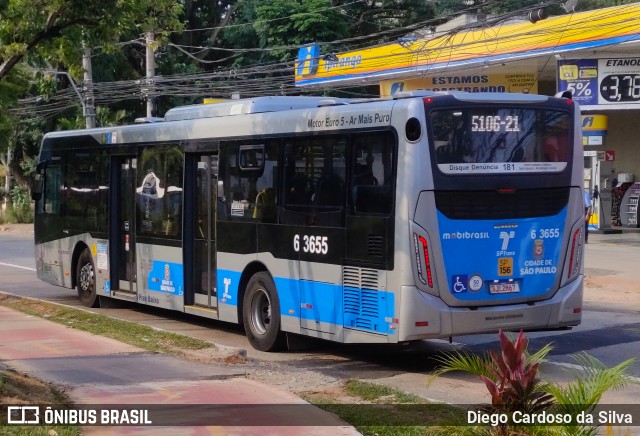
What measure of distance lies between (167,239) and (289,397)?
6.87 metres

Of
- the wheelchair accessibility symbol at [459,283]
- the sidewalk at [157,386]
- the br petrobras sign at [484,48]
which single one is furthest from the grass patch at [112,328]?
the br petrobras sign at [484,48]

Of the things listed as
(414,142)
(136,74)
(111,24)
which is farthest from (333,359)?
(136,74)

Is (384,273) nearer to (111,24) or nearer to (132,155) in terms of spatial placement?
(111,24)

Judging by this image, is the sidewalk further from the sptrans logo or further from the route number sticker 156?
the route number sticker 156

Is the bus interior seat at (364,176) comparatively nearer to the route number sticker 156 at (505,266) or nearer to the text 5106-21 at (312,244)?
the text 5106-21 at (312,244)

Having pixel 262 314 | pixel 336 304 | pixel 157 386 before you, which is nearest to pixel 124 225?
pixel 262 314

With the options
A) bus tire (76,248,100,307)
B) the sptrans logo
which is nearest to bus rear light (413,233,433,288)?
the sptrans logo

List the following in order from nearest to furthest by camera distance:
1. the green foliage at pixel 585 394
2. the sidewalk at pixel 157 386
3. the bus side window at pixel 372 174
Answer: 1. the green foliage at pixel 585 394
2. the sidewalk at pixel 157 386
3. the bus side window at pixel 372 174

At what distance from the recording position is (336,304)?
11.7 m

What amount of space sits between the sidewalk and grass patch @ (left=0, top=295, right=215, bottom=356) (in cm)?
41

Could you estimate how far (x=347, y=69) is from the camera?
34.7m

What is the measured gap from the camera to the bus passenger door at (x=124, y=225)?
1669cm

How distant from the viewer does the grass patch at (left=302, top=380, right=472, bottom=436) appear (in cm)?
796

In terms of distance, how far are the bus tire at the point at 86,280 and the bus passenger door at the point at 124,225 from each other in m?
0.88
